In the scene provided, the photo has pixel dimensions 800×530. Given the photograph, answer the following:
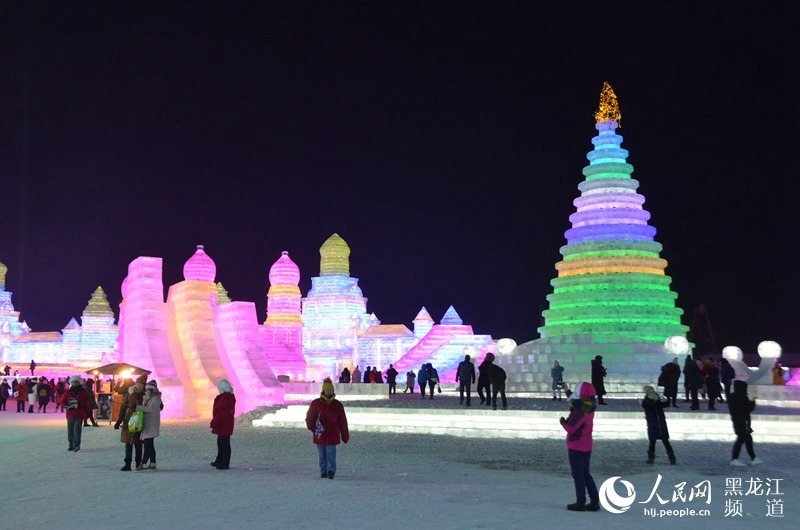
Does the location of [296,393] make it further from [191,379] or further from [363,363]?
[363,363]

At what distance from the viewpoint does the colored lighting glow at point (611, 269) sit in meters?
30.9

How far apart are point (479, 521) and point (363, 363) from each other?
2219 inches

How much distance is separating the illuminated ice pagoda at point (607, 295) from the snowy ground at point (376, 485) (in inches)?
474

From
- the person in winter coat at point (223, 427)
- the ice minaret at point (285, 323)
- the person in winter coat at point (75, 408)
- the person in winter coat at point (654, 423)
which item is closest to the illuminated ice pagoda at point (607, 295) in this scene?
the person in winter coat at point (654, 423)

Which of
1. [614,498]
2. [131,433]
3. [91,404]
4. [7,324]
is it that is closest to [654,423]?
[614,498]

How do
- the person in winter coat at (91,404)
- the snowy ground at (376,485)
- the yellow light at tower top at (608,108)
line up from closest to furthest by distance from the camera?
1. the snowy ground at (376,485)
2. the person in winter coat at (91,404)
3. the yellow light at tower top at (608,108)

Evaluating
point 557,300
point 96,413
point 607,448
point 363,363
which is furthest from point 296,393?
point 363,363

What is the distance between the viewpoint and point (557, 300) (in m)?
33.1

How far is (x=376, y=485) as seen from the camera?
33.2 ft

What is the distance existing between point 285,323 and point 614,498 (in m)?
54.8

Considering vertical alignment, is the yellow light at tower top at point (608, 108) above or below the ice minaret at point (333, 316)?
above

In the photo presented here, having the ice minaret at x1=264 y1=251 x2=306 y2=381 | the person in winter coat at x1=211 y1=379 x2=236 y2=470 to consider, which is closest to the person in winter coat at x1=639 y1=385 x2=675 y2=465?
the person in winter coat at x1=211 y1=379 x2=236 y2=470

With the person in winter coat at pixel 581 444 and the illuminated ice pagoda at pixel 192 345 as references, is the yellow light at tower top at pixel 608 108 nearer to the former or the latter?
the illuminated ice pagoda at pixel 192 345

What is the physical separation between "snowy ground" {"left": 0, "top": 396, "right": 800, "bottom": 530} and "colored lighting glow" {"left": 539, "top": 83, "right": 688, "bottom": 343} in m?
14.6
